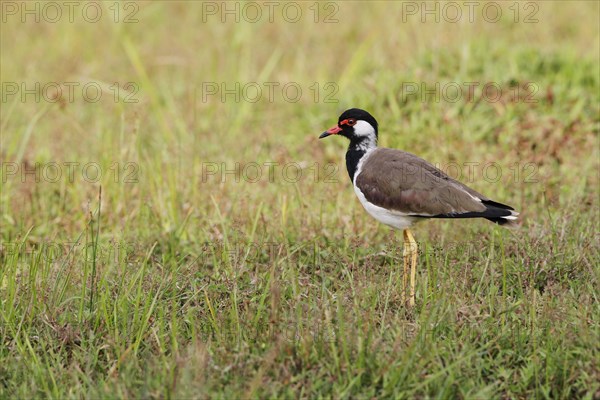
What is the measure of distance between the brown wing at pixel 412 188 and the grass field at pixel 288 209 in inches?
9.6

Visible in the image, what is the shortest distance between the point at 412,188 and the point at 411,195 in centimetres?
4

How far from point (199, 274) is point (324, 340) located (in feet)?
3.80

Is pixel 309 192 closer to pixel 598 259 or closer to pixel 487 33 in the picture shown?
pixel 598 259

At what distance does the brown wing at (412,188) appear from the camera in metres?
4.61

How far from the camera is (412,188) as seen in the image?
4703 mm

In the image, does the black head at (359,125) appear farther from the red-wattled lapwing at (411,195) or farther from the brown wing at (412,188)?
the brown wing at (412,188)

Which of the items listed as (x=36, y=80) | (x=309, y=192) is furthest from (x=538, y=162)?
(x=36, y=80)

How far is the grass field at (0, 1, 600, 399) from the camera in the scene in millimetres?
3676

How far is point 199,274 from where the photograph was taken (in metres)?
4.67
